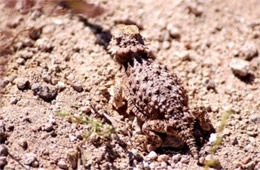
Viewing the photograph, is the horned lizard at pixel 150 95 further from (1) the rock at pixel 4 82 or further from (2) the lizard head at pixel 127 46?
(1) the rock at pixel 4 82

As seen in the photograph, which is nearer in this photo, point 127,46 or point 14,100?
point 14,100

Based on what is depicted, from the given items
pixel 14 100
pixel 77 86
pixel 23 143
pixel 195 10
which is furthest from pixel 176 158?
pixel 195 10

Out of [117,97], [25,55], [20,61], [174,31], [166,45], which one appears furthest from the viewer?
[174,31]

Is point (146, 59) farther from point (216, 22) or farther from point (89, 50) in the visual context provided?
point (216, 22)

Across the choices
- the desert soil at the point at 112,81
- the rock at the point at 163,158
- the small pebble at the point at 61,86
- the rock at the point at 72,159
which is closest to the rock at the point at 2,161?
the desert soil at the point at 112,81

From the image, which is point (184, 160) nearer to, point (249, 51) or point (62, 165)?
point (62, 165)

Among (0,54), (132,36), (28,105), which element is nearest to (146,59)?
(132,36)
